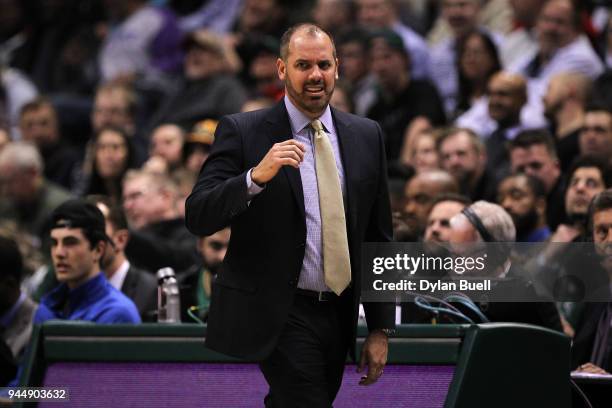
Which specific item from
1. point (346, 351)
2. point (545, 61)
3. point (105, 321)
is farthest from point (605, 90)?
point (346, 351)

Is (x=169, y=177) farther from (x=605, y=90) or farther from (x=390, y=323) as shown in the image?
(x=390, y=323)

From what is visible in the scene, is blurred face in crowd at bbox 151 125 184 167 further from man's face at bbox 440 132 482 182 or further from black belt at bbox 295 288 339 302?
black belt at bbox 295 288 339 302

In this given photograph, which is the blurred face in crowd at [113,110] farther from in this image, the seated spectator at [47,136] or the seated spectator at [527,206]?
the seated spectator at [527,206]

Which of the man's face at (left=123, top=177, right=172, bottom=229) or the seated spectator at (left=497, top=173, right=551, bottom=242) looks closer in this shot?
the seated spectator at (left=497, top=173, right=551, bottom=242)

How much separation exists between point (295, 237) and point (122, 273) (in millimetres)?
2986

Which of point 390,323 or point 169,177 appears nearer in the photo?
point 390,323

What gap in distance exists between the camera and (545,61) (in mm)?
10883

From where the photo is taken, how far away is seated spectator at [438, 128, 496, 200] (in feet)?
30.9

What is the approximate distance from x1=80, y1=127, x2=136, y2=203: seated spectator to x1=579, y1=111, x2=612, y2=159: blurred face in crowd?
13.4ft

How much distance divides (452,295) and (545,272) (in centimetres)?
59

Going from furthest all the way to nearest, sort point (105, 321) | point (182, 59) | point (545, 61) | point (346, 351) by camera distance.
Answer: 1. point (182, 59)
2. point (545, 61)
3. point (105, 321)
4. point (346, 351)

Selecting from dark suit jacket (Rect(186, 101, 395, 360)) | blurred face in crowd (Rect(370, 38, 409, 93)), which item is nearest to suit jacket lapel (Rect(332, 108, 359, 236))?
dark suit jacket (Rect(186, 101, 395, 360))

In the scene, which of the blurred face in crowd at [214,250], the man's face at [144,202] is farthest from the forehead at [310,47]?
the man's face at [144,202]

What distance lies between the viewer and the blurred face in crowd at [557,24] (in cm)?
1059
